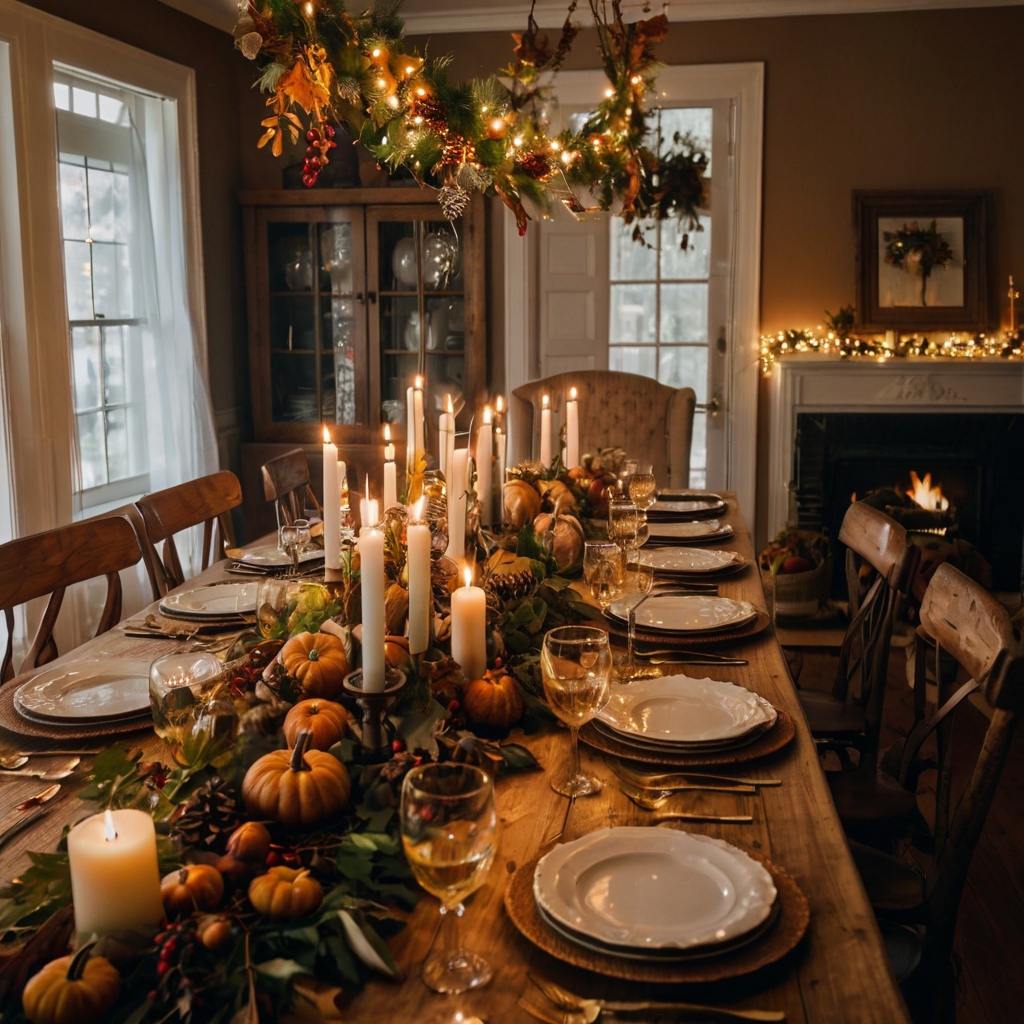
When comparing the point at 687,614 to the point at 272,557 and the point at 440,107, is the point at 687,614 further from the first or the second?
the point at 440,107

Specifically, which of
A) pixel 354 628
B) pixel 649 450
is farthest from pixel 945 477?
pixel 354 628

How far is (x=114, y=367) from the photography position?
433cm

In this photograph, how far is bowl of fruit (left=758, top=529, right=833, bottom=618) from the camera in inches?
173

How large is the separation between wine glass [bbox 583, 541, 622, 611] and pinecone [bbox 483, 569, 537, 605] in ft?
0.37

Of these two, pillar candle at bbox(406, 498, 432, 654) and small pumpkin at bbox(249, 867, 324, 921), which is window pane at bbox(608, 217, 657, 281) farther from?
small pumpkin at bbox(249, 867, 324, 921)

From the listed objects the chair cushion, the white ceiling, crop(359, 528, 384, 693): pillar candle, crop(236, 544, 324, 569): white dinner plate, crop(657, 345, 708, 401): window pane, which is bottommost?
the chair cushion

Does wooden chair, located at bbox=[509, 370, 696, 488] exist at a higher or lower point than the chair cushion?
higher

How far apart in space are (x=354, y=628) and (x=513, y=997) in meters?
0.64

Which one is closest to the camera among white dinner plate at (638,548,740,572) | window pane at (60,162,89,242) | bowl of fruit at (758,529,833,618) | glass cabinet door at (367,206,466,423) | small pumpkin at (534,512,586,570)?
small pumpkin at (534,512,586,570)

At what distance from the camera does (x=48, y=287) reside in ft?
12.1

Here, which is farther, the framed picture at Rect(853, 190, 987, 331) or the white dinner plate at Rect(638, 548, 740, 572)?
the framed picture at Rect(853, 190, 987, 331)

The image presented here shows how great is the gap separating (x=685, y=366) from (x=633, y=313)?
0.34 meters

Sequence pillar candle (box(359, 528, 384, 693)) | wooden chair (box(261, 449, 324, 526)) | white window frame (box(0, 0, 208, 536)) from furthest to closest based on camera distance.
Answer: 1. white window frame (box(0, 0, 208, 536))
2. wooden chair (box(261, 449, 324, 526))
3. pillar candle (box(359, 528, 384, 693))

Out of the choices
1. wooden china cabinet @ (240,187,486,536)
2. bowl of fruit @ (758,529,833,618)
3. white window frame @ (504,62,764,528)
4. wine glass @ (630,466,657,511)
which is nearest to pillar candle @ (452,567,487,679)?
wine glass @ (630,466,657,511)
